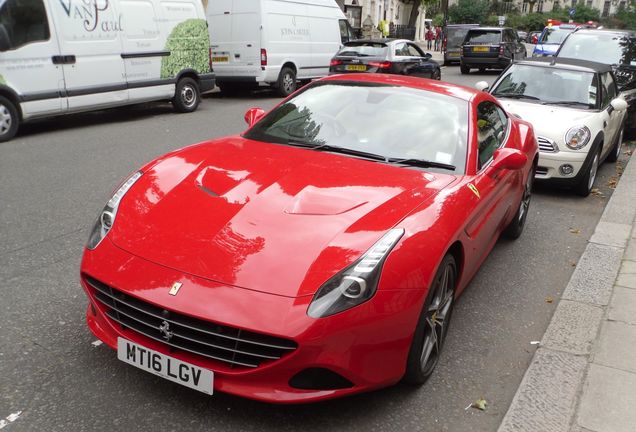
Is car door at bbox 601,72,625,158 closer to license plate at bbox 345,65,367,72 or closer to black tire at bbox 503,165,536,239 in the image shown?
black tire at bbox 503,165,536,239

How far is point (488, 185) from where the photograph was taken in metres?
3.74

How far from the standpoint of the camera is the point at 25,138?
359 inches

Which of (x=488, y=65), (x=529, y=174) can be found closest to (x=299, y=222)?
(x=529, y=174)

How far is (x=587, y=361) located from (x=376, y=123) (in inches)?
74.8

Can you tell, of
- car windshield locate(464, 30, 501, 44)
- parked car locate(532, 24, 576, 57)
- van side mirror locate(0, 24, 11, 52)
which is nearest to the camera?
van side mirror locate(0, 24, 11, 52)

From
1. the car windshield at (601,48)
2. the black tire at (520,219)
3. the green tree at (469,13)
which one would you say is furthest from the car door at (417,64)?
the green tree at (469,13)

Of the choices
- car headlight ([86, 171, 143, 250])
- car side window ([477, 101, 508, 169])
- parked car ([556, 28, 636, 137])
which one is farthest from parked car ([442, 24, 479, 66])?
car headlight ([86, 171, 143, 250])

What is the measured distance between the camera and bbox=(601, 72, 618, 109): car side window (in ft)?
25.4

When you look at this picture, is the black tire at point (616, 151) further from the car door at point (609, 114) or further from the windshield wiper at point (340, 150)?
the windshield wiper at point (340, 150)

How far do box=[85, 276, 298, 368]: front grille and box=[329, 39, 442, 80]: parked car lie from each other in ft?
42.7

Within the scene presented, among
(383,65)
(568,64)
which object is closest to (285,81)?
(383,65)

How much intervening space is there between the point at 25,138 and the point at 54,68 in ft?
3.92

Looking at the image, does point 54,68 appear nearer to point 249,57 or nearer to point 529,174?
point 249,57

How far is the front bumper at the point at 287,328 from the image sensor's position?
7.73 feet
